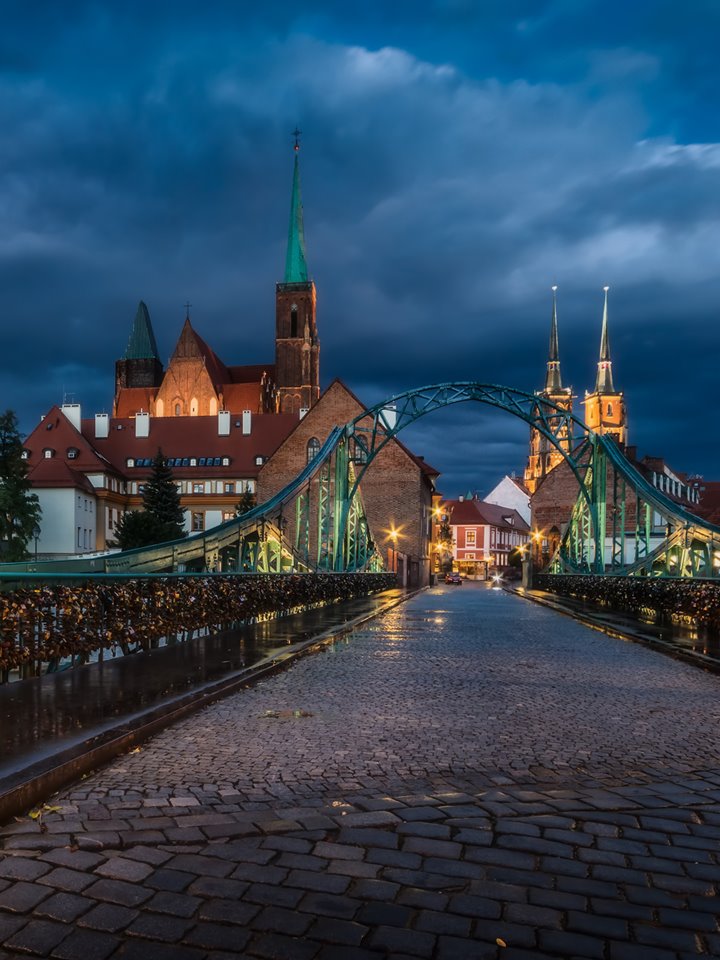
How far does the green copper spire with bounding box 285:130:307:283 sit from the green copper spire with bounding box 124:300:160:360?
22.8 metres

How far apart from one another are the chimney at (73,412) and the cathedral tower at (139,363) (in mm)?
29073

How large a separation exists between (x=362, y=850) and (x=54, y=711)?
3837 millimetres

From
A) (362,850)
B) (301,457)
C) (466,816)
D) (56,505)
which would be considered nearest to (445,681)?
(466,816)

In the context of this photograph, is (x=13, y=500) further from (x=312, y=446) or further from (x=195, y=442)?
(x=195, y=442)

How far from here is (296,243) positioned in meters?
108

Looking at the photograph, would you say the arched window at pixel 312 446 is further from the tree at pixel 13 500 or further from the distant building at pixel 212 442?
the tree at pixel 13 500

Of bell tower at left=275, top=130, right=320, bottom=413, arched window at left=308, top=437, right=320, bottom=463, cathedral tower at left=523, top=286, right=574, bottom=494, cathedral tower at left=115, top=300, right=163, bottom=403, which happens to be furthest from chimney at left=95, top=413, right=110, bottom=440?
cathedral tower at left=523, top=286, right=574, bottom=494

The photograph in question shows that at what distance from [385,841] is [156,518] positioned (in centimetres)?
5582

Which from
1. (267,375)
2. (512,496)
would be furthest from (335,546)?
(512,496)

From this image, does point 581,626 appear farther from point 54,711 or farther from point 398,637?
point 54,711

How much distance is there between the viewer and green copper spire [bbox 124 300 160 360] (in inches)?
4476

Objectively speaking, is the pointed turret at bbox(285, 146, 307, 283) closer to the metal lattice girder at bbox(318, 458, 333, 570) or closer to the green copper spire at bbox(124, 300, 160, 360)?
the green copper spire at bbox(124, 300, 160, 360)

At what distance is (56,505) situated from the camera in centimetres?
7000

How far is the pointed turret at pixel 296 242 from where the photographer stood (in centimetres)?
10631
